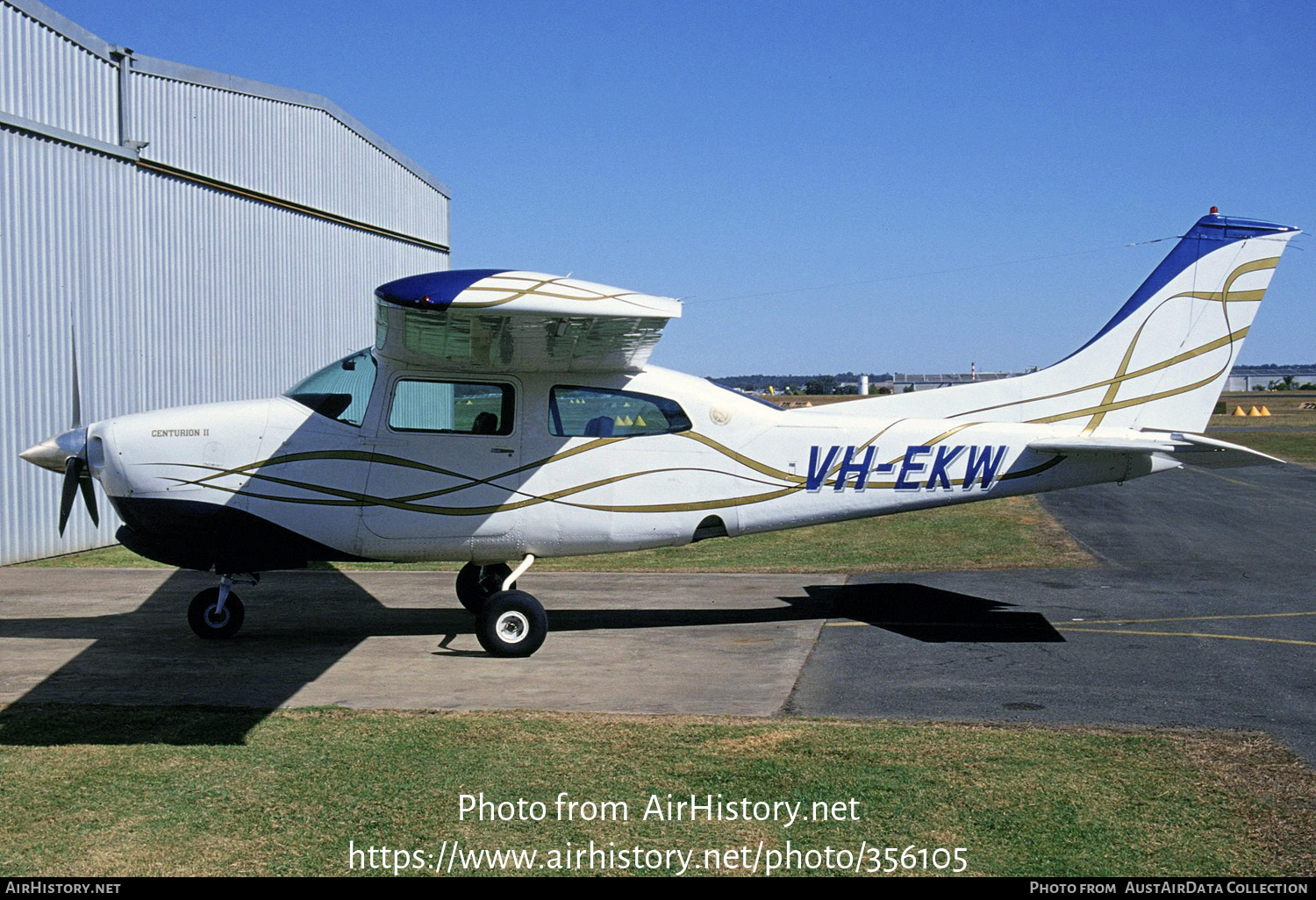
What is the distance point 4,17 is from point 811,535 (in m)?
12.8

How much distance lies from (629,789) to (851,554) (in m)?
9.36

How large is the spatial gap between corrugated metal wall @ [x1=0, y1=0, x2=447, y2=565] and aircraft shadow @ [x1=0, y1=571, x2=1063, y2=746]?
3.78 m

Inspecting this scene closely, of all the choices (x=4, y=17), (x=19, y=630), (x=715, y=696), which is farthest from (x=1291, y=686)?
(x=4, y=17)

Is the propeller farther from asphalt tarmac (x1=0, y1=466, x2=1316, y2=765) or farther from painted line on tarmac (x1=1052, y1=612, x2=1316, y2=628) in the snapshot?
painted line on tarmac (x1=1052, y1=612, x2=1316, y2=628)

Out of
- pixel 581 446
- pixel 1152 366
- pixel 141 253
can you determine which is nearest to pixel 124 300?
pixel 141 253

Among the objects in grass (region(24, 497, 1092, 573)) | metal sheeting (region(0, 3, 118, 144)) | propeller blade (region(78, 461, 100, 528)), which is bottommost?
grass (region(24, 497, 1092, 573))

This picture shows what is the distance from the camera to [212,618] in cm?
924

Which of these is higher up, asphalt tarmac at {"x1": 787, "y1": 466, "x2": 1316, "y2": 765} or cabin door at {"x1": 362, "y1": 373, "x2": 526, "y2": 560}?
cabin door at {"x1": 362, "y1": 373, "x2": 526, "y2": 560}

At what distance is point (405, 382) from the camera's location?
8992mm

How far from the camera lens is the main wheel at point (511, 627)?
8.74m

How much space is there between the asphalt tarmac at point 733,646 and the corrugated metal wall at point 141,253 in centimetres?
271

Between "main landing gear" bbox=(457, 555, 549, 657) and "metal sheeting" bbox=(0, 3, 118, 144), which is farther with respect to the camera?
"metal sheeting" bbox=(0, 3, 118, 144)

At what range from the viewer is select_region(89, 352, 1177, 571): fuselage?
8781 mm

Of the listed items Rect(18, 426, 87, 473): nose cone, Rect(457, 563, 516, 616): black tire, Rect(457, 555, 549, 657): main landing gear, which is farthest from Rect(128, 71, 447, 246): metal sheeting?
Rect(457, 555, 549, 657): main landing gear
